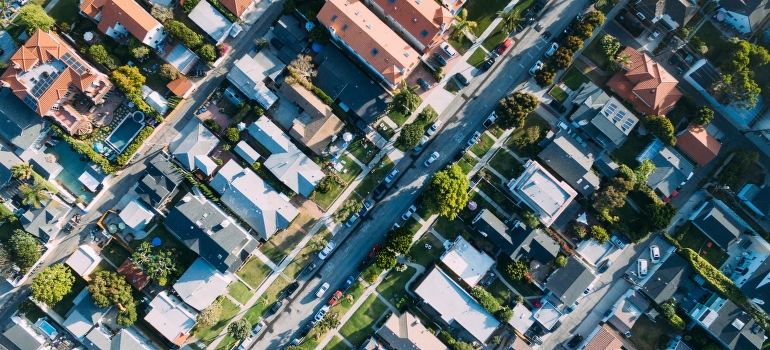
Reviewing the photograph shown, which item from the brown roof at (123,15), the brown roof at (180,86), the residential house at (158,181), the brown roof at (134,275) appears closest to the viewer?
the brown roof at (123,15)

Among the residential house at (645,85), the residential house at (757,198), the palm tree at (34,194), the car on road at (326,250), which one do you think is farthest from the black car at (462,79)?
the palm tree at (34,194)

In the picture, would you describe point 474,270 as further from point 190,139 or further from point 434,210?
point 190,139

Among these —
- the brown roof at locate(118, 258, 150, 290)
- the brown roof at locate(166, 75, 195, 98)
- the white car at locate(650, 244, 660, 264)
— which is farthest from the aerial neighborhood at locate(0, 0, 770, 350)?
the brown roof at locate(166, 75, 195, 98)

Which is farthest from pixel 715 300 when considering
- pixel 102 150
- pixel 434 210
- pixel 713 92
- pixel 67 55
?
pixel 67 55

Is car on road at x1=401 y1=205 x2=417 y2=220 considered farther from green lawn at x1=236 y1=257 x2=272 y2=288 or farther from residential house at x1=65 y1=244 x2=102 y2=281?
residential house at x1=65 y1=244 x2=102 y2=281

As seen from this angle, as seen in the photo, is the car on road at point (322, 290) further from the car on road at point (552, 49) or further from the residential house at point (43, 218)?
the car on road at point (552, 49)
